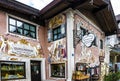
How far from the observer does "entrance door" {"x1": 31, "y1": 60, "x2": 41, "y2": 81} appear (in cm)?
1368

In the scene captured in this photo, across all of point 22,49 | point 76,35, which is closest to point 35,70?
point 22,49

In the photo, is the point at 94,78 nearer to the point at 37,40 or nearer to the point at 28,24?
the point at 37,40

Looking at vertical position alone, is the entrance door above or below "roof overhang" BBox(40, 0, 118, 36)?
below

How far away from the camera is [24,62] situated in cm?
1288

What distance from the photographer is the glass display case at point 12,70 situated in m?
11.6

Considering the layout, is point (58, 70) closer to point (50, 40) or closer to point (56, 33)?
point (50, 40)

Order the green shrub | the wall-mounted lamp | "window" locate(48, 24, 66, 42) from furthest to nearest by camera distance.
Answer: "window" locate(48, 24, 66, 42)
the wall-mounted lamp
the green shrub

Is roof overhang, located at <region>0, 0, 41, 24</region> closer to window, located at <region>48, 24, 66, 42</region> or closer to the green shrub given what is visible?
window, located at <region>48, 24, 66, 42</region>

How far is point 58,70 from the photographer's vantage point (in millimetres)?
13500

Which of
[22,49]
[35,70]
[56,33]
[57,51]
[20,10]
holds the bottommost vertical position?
[35,70]

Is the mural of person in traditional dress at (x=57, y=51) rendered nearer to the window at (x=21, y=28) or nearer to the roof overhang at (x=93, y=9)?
the window at (x=21, y=28)

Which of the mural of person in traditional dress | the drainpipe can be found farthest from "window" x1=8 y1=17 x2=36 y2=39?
the drainpipe

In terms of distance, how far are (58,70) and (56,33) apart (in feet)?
8.67

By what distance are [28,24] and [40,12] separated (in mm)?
1203
